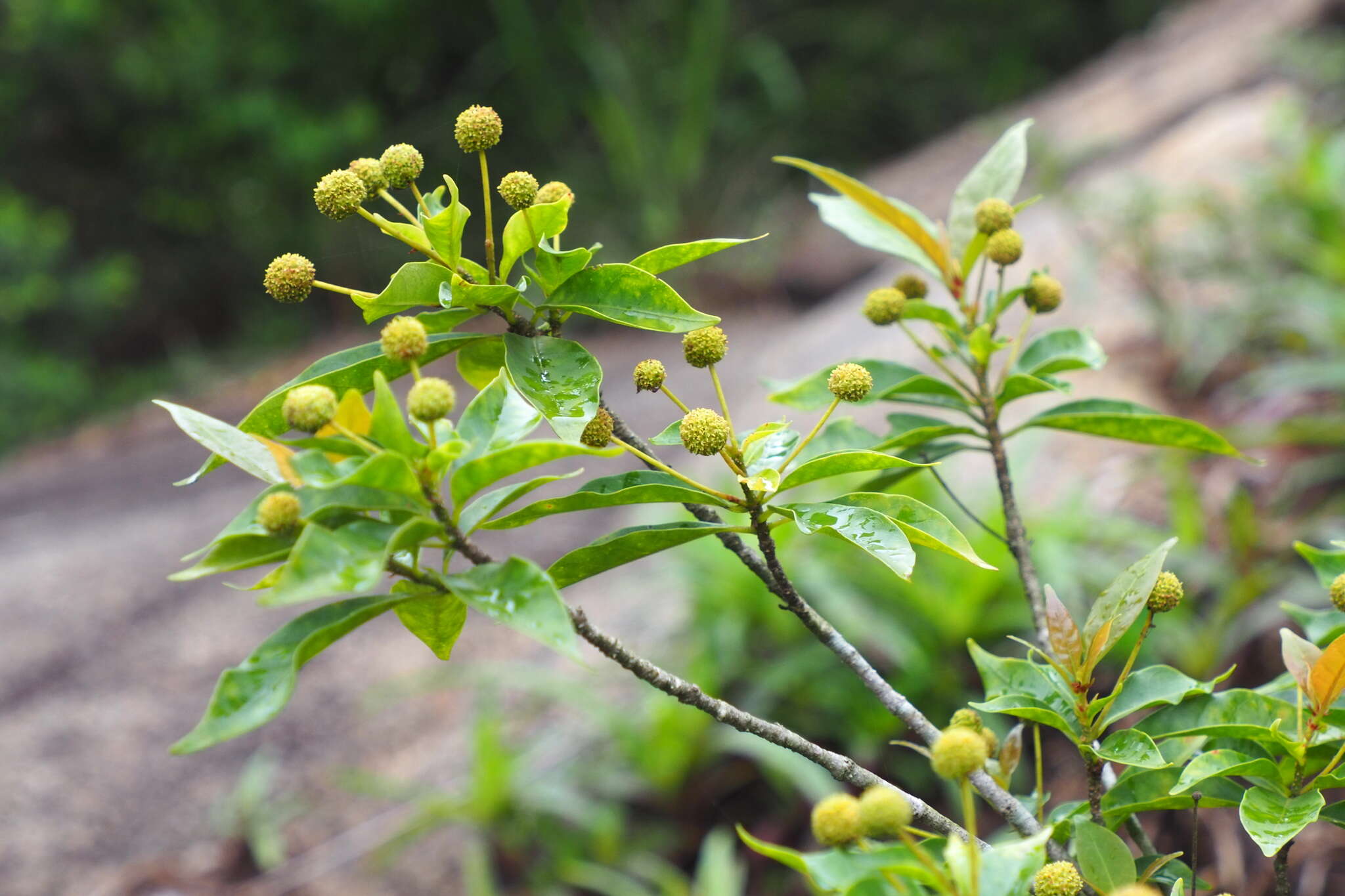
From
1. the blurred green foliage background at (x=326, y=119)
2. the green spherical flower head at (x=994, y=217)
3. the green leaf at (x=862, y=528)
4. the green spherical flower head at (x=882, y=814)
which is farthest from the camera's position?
the blurred green foliage background at (x=326, y=119)

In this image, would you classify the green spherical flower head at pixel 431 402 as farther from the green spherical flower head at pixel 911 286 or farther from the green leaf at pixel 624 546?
the green spherical flower head at pixel 911 286

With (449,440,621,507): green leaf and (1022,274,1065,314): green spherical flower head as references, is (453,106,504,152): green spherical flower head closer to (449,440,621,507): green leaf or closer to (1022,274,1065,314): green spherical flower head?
(449,440,621,507): green leaf

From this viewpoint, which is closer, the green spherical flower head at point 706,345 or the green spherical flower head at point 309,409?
the green spherical flower head at point 309,409

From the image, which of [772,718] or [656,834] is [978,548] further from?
[656,834]

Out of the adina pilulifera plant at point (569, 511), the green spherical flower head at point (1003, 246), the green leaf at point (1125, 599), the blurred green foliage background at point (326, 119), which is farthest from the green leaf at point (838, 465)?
the blurred green foliage background at point (326, 119)

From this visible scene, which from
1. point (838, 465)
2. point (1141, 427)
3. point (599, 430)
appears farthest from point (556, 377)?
point (1141, 427)

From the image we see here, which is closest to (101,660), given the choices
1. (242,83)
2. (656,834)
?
(656,834)
